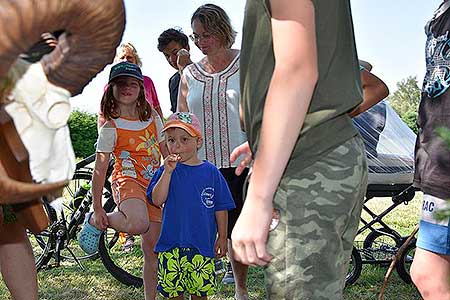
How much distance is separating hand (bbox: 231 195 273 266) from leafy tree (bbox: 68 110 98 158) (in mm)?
20429

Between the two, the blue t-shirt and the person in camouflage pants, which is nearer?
the person in camouflage pants

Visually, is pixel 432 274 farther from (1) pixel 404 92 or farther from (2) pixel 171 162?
(1) pixel 404 92

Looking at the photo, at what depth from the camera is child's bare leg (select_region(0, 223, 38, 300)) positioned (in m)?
3.81

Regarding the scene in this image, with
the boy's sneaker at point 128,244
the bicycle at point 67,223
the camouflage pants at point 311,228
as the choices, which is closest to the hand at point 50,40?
the camouflage pants at point 311,228

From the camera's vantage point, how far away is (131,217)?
4.83m

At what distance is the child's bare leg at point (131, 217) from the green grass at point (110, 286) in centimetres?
90

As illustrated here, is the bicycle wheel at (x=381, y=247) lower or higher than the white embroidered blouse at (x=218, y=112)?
lower

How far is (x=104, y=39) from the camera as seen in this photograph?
1.66m

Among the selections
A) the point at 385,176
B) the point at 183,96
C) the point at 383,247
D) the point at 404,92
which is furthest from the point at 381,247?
the point at 404,92

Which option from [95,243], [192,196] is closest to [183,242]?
[192,196]

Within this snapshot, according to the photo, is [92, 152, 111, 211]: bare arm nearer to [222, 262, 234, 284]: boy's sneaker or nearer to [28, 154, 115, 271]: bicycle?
[28, 154, 115, 271]: bicycle

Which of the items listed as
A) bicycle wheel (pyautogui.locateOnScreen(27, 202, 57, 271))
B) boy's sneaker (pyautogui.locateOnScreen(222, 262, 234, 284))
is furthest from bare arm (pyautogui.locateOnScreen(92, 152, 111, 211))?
boy's sneaker (pyautogui.locateOnScreen(222, 262, 234, 284))

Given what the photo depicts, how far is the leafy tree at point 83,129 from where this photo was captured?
885 inches

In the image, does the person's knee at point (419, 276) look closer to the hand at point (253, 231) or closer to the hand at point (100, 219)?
the hand at point (253, 231)
